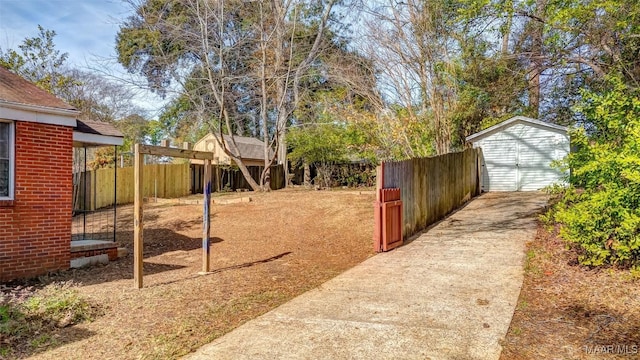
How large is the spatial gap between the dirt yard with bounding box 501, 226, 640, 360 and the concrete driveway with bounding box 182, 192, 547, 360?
0.63 feet

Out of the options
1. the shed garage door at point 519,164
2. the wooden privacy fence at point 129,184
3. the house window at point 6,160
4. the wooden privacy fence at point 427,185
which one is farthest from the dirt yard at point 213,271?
the shed garage door at point 519,164

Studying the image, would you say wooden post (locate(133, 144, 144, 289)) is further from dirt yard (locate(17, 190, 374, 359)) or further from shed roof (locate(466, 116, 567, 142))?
shed roof (locate(466, 116, 567, 142))

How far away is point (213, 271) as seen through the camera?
286 inches

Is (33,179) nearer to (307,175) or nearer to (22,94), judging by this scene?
(22,94)

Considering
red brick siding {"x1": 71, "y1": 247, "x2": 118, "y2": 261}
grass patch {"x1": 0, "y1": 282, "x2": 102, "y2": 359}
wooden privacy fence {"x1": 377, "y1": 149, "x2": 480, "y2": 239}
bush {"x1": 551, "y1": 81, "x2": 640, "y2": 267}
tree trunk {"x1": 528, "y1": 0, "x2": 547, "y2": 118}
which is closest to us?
grass patch {"x1": 0, "y1": 282, "x2": 102, "y2": 359}

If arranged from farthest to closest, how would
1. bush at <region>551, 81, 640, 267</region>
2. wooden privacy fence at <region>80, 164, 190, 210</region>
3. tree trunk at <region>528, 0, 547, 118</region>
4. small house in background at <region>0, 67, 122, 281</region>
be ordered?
wooden privacy fence at <region>80, 164, 190, 210</region> → tree trunk at <region>528, 0, 547, 118</region> → small house in background at <region>0, 67, 122, 281</region> → bush at <region>551, 81, 640, 267</region>

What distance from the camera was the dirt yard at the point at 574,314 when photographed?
376 cm

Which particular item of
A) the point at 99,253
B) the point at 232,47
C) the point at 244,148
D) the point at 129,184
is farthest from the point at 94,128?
the point at 244,148

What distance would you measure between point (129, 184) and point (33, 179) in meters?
12.2

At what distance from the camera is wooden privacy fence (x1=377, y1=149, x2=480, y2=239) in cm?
918

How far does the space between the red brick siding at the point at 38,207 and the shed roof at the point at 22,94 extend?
1.17ft

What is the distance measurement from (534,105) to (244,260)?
14.5 m

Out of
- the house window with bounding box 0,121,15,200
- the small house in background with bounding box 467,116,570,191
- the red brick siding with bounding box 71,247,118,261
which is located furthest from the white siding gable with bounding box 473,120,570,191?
the house window with bounding box 0,121,15,200

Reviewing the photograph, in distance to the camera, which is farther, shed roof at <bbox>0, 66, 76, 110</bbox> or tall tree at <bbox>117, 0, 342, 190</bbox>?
tall tree at <bbox>117, 0, 342, 190</bbox>
